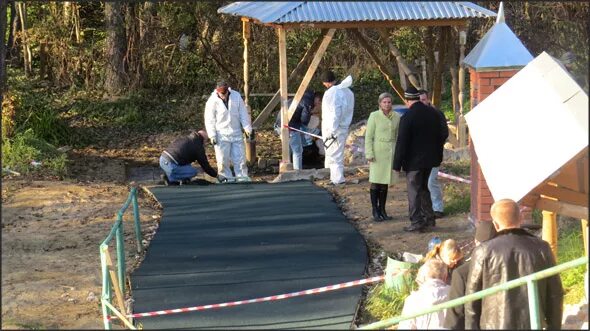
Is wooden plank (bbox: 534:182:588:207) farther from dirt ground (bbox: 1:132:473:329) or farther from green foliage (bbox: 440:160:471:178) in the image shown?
green foliage (bbox: 440:160:471:178)

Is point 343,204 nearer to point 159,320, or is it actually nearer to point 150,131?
point 159,320

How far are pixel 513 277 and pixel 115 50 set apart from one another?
62.8ft

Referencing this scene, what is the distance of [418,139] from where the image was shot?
1091 centimetres

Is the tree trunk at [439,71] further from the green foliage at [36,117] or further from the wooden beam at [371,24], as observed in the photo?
the green foliage at [36,117]

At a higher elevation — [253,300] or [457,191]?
[457,191]

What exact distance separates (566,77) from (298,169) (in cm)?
868

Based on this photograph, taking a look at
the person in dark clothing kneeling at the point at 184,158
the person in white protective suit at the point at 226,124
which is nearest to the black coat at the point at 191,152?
the person in dark clothing kneeling at the point at 184,158

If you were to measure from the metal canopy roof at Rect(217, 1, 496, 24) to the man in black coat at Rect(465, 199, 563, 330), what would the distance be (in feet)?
29.4

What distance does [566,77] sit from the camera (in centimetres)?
699

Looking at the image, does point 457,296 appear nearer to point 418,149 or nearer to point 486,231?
point 486,231

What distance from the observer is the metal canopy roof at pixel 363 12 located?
49.2ft

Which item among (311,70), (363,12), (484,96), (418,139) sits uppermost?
(363,12)

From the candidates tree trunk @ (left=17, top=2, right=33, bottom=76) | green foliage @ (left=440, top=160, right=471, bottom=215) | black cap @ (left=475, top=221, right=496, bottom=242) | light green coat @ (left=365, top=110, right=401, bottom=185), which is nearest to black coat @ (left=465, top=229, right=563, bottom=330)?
black cap @ (left=475, top=221, right=496, bottom=242)

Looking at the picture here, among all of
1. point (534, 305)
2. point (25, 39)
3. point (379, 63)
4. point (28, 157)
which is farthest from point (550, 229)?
point (25, 39)
